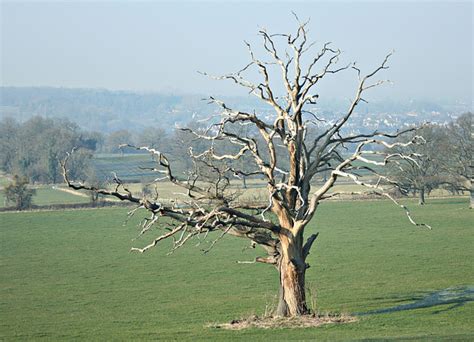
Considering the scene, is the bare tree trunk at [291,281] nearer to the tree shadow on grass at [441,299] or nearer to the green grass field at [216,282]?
the green grass field at [216,282]

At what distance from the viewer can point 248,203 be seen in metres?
23.8

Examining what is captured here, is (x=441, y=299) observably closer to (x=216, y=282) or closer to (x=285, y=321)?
(x=285, y=321)

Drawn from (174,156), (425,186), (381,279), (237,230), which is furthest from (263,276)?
(174,156)

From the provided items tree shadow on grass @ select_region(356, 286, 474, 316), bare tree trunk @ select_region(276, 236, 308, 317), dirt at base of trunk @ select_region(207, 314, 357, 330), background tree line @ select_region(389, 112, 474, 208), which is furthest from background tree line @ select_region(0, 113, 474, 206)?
dirt at base of trunk @ select_region(207, 314, 357, 330)

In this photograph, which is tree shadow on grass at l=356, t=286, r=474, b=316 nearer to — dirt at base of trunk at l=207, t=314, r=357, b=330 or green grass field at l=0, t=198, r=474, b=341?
green grass field at l=0, t=198, r=474, b=341

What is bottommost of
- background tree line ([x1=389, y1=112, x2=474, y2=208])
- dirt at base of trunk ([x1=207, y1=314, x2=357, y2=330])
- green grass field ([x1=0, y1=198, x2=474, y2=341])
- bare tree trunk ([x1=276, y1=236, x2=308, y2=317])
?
green grass field ([x1=0, y1=198, x2=474, y2=341])

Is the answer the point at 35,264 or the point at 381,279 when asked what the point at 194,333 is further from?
the point at 35,264

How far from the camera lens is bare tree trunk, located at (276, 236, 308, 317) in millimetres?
22250

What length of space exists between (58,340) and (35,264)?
20944mm

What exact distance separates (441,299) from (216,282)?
36.4ft

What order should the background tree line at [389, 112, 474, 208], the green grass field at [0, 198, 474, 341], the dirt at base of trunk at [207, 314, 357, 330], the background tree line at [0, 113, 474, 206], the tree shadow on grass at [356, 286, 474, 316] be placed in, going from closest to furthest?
the dirt at base of trunk at [207, 314, 357, 330], the green grass field at [0, 198, 474, 341], the tree shadow on grass at [356, 286, 474, 316], the background tree line at [389, 112, 474, 208], the background tree line at [0, 113, 474, 206]

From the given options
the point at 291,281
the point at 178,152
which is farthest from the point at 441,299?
the point at 178,152

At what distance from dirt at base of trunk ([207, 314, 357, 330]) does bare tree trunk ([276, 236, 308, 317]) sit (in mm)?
314

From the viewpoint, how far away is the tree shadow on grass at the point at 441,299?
2475 cm
